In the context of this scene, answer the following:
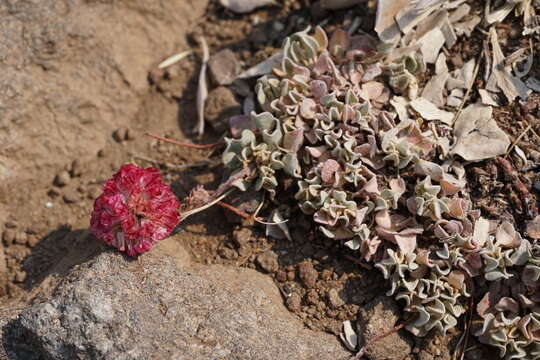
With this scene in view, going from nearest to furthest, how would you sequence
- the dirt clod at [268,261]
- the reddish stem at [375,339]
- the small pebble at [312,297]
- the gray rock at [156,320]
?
the gray rock at [156,320], the reddish stem at [375,339], the small pebble at [312,297], the dirt clod at [268,261]

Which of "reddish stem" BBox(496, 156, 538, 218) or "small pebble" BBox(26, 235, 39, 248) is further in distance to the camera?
"small pebble" BBox(26, 235, 39, 248)

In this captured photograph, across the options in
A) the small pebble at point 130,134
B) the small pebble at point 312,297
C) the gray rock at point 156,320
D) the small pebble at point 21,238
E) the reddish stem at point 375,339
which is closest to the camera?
the gray rock at point 156,320

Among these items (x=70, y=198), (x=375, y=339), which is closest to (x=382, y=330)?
(x=375, y=339)

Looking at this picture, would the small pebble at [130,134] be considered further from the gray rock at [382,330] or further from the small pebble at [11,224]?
the gray rock at [382,330]

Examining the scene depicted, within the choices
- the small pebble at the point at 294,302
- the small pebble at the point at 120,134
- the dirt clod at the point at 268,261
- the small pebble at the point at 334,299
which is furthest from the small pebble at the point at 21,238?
the small pebble at the point at 334,299

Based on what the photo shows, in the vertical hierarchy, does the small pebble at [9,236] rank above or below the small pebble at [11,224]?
below

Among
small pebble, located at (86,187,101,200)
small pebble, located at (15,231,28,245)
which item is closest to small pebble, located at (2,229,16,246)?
small pebble, located at (15,231,28,245)

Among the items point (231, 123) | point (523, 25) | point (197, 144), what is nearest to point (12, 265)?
point (197, 144)

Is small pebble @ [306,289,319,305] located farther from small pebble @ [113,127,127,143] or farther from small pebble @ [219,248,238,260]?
small pebble @ [113,127,127,143]
